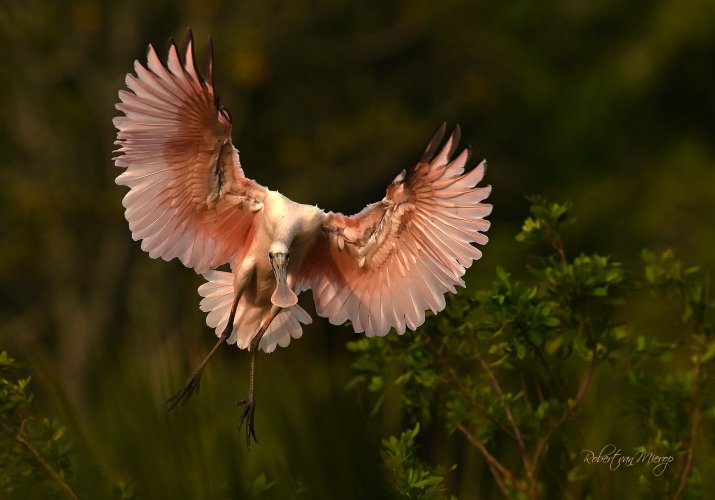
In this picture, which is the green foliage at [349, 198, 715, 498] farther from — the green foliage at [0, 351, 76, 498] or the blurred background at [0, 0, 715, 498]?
the blurred background at [0, 0, 715, 498]

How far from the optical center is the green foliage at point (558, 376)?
15.0 ft

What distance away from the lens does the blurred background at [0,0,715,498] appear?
57.0ft

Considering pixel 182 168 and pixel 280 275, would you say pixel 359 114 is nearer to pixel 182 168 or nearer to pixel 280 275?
pixel 182 168

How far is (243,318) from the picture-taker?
5.22 meters

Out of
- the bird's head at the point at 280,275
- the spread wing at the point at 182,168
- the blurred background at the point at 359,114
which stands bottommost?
the blurred background at the point at 359,114

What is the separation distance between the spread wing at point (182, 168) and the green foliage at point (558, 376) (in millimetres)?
693

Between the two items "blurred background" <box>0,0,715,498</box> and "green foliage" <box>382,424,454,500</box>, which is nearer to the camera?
"green foliage" <box>382,424,454,500</box>

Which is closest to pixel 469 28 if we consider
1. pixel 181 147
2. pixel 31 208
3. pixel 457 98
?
pixel 457 98

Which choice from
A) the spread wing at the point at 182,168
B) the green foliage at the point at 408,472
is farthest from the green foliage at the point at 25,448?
the green foliage at the point at 408,472

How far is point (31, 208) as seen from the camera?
16859mm

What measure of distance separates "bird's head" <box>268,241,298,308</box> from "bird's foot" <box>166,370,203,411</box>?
470 millimetres

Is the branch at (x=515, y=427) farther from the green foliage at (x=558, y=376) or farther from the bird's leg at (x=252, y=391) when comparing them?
the bird's leg at (x=252, y=391)

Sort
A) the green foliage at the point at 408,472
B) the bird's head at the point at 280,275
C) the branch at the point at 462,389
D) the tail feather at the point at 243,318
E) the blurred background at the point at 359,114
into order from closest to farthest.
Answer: the green foliage at the point at 408,472 → the branch at the point at 462,389 → the bird's head at the point at 280,275 → the tail feather at the point at 243,318 → the blurred background at the point at 359,114
